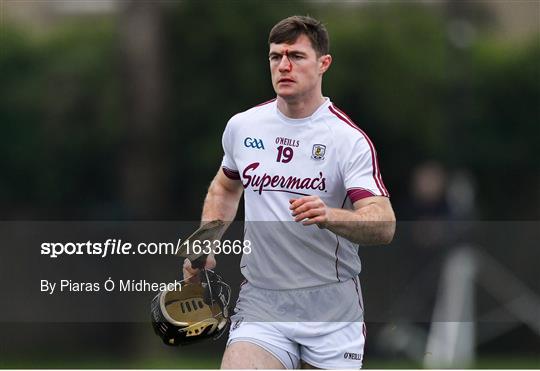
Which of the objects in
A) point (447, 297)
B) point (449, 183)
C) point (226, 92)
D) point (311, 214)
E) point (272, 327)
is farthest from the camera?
point (226, 92)

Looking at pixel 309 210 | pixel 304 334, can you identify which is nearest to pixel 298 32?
pixel 309 210

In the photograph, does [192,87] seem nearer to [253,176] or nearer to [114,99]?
[114,99]

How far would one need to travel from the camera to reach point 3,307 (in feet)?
46.8

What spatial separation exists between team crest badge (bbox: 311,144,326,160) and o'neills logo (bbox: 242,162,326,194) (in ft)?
0.30

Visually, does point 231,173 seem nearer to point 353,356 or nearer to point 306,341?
point 306,341

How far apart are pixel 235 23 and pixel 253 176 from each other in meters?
14.2

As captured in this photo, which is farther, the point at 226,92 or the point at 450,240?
the point at 226,92

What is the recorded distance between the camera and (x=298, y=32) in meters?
7.30

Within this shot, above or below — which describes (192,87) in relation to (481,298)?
above

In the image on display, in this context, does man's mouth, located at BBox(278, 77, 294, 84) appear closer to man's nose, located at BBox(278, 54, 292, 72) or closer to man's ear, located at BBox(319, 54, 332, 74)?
man's nose, located at BBox(278, 54, 292, 72)

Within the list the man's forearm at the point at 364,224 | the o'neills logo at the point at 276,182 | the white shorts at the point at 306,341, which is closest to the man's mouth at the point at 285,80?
the o'neills logo at the point at 276,182

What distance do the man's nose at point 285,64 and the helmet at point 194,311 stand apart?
47.3 inches

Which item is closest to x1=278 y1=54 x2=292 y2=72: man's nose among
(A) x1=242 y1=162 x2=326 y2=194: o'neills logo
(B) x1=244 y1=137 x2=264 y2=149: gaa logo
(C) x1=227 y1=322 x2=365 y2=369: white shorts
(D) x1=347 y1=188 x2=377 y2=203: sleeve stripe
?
(B) x1=244 y1=137 x2=264 y2=149: gaa logo

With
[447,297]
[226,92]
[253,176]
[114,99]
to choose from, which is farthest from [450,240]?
[253,176]
